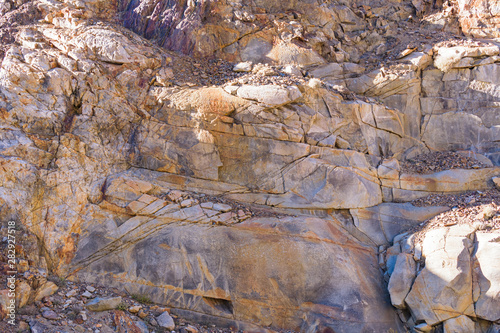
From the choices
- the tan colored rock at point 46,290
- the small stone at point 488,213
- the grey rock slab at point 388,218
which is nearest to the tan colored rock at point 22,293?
the tan colored rock at point 46,290

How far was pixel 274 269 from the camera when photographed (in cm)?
834

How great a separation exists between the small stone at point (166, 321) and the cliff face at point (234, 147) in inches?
15.8

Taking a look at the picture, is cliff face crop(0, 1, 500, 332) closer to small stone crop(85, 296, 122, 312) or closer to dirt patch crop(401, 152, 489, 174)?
dirt patch crop(401, 152, 489, 174)

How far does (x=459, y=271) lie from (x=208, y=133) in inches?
241

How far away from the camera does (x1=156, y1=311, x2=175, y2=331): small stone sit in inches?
296

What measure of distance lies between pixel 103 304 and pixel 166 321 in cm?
123

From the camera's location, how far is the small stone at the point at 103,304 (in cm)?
736

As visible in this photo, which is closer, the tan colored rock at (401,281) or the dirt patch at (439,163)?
the tan colored rock at (401,281)

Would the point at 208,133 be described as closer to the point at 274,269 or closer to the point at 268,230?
the point at 268,230

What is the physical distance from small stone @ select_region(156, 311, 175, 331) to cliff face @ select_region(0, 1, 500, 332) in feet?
1.31

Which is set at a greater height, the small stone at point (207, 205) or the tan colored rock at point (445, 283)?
the small stone at point (207, 205)

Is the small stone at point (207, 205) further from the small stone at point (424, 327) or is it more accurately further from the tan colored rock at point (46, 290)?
the small stone at point (424, 327)

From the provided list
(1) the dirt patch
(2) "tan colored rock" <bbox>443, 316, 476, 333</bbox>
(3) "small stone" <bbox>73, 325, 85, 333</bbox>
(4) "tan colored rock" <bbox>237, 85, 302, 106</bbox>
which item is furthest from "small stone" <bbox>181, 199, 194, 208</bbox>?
(2) "tan colored rock" <bbox>443, 316, 476, 333</bbox>

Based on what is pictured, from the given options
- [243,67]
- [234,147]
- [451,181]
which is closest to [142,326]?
[234,147]
